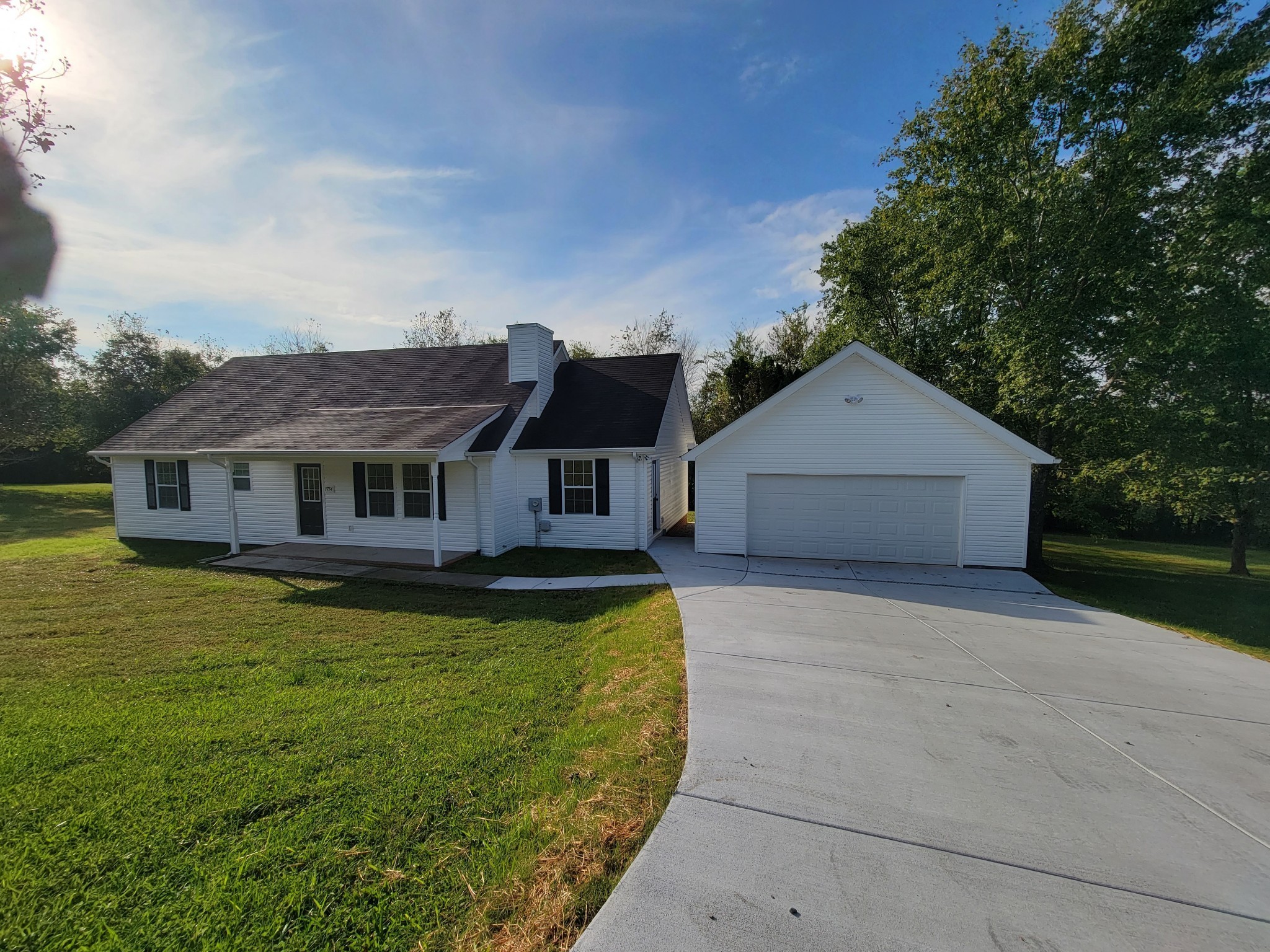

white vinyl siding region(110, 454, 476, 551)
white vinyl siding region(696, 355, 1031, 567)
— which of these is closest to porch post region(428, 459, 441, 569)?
white vinyl siding region(110, 454, 476, 551)

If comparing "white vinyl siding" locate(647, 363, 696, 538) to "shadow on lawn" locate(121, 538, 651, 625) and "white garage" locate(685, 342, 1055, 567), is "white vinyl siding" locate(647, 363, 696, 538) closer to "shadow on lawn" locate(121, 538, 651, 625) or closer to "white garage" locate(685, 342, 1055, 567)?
"white garage" locate(685, 342, 1055, 567)

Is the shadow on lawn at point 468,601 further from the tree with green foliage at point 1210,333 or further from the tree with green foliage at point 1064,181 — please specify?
the tree with green foliage at point 1210,333

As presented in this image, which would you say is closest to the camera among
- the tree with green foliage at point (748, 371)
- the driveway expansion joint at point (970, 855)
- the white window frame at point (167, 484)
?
the driveway expansion joint at point (970, 855)

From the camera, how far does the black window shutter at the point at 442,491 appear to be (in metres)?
11.8

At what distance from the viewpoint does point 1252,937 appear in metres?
2.46

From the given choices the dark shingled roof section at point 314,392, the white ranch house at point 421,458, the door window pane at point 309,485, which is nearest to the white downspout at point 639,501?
the white ranch house at point 421,458

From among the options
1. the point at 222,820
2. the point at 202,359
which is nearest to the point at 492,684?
the point at 222,820

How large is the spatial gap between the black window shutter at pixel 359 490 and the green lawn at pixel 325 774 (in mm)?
4871

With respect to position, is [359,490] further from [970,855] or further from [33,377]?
[33,377]

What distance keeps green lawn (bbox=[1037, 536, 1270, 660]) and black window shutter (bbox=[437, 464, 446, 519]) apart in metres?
→ 13.1

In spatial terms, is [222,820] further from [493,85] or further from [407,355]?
[407,355]

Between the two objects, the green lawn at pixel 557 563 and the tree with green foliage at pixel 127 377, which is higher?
the tree with green foliage at pixel 127 377

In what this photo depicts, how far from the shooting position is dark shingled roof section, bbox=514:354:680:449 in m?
12.7

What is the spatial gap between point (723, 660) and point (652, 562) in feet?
18.5
